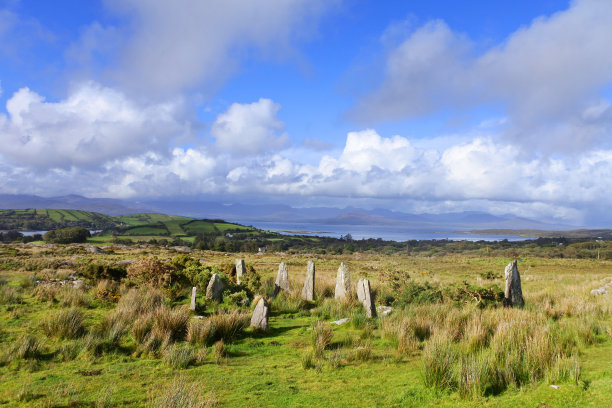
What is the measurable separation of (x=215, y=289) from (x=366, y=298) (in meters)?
6.09

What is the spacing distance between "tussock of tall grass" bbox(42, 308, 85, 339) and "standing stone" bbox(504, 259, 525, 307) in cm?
1374

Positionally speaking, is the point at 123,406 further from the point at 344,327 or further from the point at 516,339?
the point at 516,339

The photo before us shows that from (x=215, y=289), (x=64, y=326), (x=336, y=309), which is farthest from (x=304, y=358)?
(x=215, y=289)

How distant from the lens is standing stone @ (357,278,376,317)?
1184cm

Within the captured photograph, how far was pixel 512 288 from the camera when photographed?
12984mm

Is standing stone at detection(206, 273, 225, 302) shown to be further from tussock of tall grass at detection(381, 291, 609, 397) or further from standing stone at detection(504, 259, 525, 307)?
standing stone at detection(504, 259, 525, 307)

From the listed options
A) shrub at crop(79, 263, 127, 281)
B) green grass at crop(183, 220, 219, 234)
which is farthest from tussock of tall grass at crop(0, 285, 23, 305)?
green grass at crop(183, 220, 219, 234)

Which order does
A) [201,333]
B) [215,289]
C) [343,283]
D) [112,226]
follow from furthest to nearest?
[112,226], [343,283], [215,289], [201,333]

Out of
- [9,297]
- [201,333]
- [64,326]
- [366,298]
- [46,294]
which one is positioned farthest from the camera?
[46,294]

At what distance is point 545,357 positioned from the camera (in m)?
5.93

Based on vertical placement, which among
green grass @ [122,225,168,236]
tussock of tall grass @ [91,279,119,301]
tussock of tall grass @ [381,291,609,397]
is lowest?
green grass @ [122,225,168,236]

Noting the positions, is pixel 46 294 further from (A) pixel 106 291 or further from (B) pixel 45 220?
(B) pixel 45 220

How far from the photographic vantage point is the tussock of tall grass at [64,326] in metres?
8.22

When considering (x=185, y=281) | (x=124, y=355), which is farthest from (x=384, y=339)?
(x=185, y=281)
